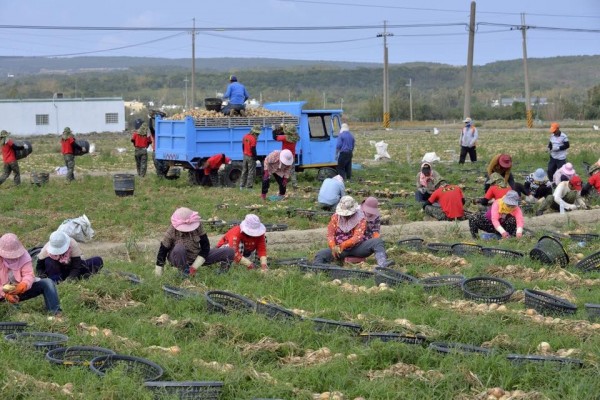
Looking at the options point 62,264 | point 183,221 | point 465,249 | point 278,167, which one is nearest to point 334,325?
point 183,221

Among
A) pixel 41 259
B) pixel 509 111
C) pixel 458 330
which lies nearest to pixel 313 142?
pixel 41 259

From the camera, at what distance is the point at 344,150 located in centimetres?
2334

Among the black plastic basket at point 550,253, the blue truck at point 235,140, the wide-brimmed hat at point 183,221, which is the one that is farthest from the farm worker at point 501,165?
the blue truck at point 235,140

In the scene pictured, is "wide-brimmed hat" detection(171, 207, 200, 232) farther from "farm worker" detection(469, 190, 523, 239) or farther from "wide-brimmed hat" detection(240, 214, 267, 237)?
"farm worker" detection(469, 190, 523, 239)

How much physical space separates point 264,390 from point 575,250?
7.19 meters

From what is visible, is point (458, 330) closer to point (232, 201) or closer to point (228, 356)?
point (228, 356)

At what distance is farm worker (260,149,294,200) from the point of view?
1920 cm

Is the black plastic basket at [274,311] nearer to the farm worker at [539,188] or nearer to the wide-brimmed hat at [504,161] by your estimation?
the wide-brimmed hat at [504,161]

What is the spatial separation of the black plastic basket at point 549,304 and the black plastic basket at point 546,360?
179 cm

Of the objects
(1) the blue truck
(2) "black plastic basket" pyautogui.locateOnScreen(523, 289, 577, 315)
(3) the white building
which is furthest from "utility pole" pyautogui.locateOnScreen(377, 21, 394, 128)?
(2) "black plastic basket" pyautogui.locateOnScreen(523, 289, 577, 315)

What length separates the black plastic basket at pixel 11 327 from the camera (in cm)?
822

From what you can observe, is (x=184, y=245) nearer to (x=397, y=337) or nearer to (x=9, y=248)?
(x=9, y=248)

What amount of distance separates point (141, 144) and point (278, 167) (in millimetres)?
6571

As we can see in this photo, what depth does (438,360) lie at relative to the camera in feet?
23.4
